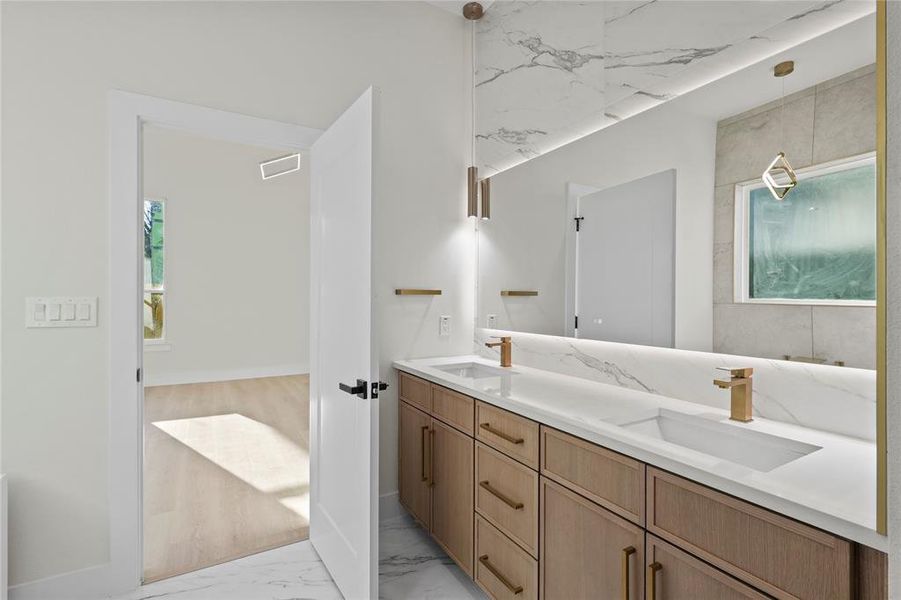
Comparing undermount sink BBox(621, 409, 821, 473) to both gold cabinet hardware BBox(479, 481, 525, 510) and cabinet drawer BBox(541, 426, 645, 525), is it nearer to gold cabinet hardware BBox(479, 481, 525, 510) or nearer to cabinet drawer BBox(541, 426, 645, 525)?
cabinet drawer BBox(541, 426, 645, 525)

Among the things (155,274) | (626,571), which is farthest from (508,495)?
(155,274)

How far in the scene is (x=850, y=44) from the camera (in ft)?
3.98

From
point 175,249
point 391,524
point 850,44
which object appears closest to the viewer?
point 850,44

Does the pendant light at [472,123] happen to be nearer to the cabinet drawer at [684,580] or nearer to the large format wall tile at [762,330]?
the large format wall tile at [762,330]

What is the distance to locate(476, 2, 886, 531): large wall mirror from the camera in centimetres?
119

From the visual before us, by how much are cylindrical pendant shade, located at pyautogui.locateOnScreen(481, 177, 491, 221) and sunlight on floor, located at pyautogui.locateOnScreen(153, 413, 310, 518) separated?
6.56 feet

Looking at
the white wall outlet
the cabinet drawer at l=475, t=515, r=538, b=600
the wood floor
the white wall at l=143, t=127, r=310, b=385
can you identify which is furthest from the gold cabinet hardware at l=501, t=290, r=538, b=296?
the white wall at l=143, t=127, r=310, b=385

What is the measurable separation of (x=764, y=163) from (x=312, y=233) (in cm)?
188

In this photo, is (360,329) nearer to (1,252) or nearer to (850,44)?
(1,252)

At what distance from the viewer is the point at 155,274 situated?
576 centimetres

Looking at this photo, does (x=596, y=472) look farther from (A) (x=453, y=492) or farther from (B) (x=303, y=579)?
(B) (x=303, y=579)

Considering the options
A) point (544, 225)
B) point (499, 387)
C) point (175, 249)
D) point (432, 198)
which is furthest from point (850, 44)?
point (175, 249)

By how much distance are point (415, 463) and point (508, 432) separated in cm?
87

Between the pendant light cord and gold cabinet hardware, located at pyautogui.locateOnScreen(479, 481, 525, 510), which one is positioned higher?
the pendant light cord
